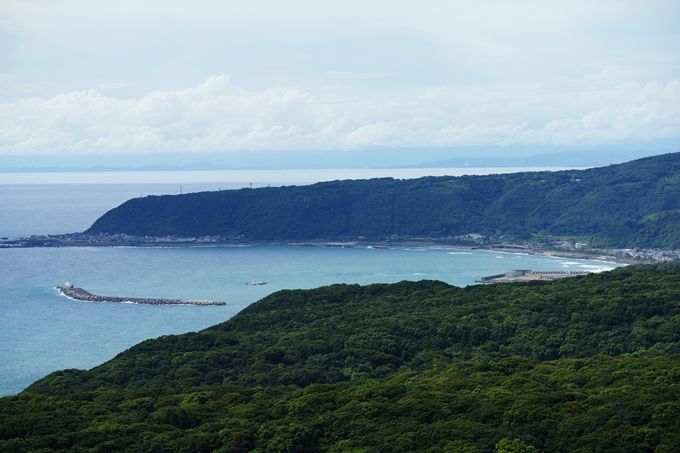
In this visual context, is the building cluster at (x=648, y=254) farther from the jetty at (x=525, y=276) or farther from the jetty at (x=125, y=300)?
the jetty at (x=125, y=300)

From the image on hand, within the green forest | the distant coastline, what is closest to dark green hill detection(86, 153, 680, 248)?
the distant coastline

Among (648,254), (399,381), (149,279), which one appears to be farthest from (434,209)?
(399,381)

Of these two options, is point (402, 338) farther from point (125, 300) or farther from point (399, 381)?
point (125, 300)

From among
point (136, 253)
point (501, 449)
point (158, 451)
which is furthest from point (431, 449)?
point (136, 253)

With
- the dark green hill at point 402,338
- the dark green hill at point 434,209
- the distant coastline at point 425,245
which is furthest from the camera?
the dark green hill at point 434,209

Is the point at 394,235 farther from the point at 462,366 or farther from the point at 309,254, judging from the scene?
the point at 462,366

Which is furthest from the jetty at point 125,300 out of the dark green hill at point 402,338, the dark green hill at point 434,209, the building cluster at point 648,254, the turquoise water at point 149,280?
the building cluster at point 648,254
